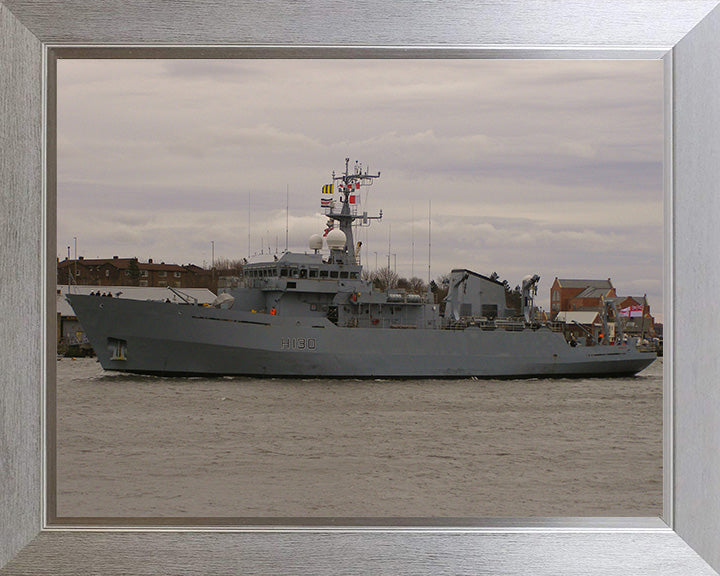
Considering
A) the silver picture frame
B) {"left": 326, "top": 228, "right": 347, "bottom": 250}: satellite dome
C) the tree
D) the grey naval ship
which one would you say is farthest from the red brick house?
the silver picture frame

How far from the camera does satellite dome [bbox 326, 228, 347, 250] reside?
1315 centimetres

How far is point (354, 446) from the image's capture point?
10.6 m

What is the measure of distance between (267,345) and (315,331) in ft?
2.72

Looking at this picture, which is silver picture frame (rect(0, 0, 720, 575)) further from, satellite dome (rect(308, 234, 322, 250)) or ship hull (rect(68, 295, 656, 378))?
satellite dome (rect(308, 234, 322, 250))

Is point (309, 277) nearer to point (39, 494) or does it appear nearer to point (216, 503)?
point (216, 503)

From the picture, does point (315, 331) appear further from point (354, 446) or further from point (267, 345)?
point (354, 446)

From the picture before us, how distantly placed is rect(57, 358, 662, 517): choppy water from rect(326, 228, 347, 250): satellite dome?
2445 mm

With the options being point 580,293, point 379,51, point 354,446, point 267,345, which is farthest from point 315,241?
point 379,51

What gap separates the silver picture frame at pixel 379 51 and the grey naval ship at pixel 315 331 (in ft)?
33.7

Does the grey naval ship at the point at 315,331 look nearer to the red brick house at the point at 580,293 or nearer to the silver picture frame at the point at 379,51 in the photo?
the red brick house at the point at 580,293

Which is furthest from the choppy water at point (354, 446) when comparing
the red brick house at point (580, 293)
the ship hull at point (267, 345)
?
the red brick house at point (580, 293)

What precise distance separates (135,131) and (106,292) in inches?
117

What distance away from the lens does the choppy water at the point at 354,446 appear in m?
6.14

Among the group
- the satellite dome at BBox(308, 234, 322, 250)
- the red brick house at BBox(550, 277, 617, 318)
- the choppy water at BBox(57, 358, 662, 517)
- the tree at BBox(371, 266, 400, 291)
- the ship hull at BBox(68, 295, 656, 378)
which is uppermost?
the satellite dome at BBox(308, 234, 322, 250)
